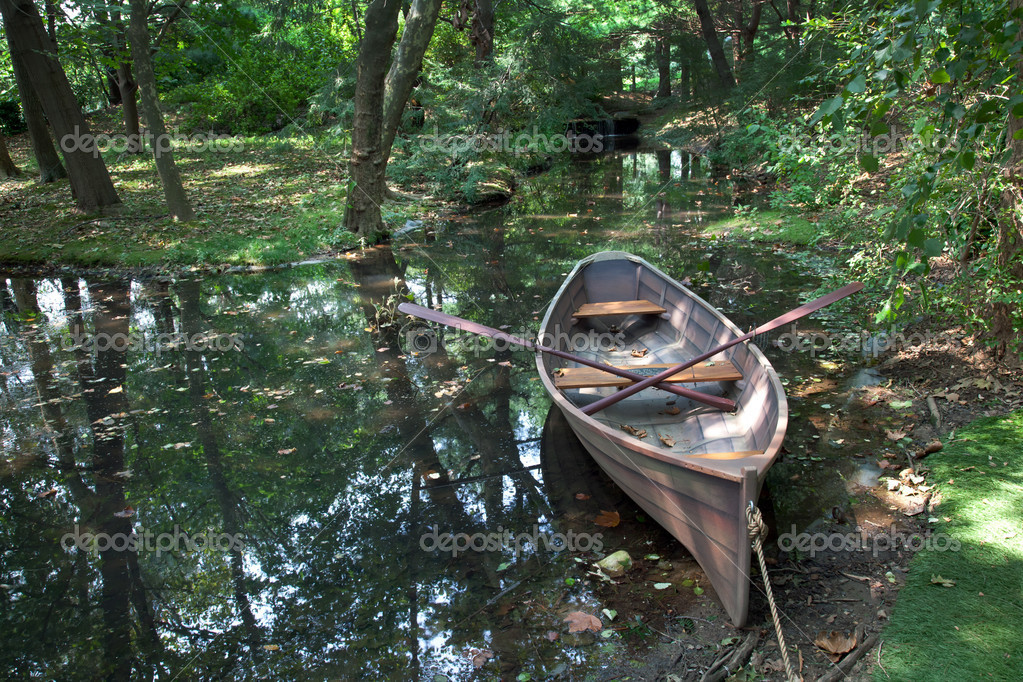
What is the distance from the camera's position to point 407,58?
39.2 ft

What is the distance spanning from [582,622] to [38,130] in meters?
17.5

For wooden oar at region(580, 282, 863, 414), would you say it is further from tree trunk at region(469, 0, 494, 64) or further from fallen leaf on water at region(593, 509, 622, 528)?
tree trunk at region(469, 0, 494, 64)

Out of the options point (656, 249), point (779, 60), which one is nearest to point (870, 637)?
point (656, 249)

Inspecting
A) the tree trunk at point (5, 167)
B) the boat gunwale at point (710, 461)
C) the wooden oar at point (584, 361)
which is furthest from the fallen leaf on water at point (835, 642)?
the tree trunk at point (5, 167)

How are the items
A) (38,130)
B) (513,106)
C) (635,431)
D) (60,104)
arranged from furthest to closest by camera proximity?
(513,106) < (38,130) < (60,104) < (635,431)

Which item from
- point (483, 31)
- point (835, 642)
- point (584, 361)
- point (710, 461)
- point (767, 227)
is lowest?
point (835, 642)

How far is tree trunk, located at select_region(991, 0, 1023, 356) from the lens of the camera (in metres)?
4.76

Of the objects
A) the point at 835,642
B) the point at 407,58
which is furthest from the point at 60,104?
the point at 835,642

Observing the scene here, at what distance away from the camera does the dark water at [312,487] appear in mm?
4094

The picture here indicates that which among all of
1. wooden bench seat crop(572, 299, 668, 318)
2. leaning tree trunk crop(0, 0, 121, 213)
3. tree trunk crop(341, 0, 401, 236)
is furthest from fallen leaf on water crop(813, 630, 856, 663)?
leaning tree trunk crop(0, 0, 121, 213)

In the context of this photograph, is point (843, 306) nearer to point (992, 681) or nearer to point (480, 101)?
point (992, 681)

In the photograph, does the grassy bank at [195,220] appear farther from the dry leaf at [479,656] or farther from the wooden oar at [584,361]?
the dry leaf at [479,656]

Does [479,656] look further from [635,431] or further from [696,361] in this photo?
[696,361]

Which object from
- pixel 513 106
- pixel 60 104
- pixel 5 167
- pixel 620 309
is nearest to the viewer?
pixel 620 309
